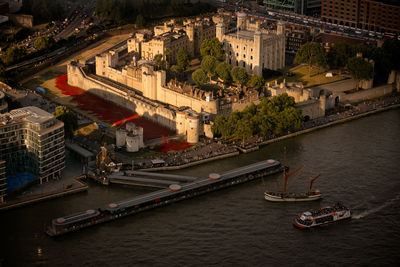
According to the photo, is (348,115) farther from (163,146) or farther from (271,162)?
(163,146)

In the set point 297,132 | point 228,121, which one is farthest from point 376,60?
point 228,121

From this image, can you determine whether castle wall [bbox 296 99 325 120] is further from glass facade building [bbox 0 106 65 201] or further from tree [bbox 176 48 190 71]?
glass facade building [bbox 0 106 65 201]

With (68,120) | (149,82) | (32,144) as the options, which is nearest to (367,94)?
(149,82)

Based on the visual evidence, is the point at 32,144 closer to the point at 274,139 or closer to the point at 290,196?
the point at 290,196

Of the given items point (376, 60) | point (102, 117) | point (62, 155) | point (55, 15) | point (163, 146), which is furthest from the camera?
point (55, 15)

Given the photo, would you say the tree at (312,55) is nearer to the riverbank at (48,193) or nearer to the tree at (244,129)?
the tree at (244,129)

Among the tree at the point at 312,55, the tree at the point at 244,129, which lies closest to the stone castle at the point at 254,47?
the tree at the point at 312,55
